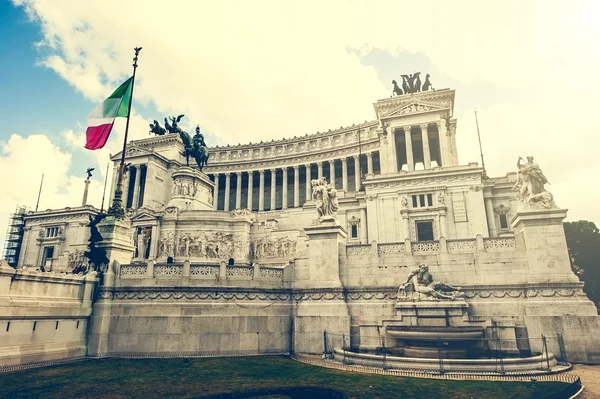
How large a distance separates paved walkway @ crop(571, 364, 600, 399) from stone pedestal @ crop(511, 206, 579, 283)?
4.26m

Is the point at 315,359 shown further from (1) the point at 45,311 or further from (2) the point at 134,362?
(1) the point at 45,311

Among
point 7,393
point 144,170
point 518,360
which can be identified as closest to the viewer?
point 7,393

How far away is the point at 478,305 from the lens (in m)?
20.3

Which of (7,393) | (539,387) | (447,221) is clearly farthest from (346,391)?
(447,221)

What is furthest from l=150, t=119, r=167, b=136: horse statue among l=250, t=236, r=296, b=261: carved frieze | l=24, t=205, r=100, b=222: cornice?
l=250, t=236, r=296, b=261: carved frieze

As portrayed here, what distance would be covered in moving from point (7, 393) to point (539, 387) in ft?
56.5

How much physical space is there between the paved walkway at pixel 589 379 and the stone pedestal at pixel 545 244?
4256 millimetres

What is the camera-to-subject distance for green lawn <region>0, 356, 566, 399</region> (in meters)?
12.1

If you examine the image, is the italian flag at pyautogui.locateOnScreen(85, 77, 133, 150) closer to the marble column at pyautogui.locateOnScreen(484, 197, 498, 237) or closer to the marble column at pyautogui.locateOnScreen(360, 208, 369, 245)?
the marble column at pyautogui.locateOnScreen(360, 208, 369, 245)

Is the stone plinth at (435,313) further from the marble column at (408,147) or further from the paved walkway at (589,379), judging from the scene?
the marble column at (408,147)

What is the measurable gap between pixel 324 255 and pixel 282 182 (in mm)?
66372

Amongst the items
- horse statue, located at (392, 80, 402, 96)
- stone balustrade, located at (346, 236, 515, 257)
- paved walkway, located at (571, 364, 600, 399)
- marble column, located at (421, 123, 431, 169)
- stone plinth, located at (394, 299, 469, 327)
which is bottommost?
paved walkway, located at (571, 364, 600, 399)

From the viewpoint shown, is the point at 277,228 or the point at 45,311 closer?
the point at 45,311

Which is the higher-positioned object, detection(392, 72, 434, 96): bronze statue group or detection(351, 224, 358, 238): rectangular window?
detection(392, 72, 434, 96): bronze statue group
